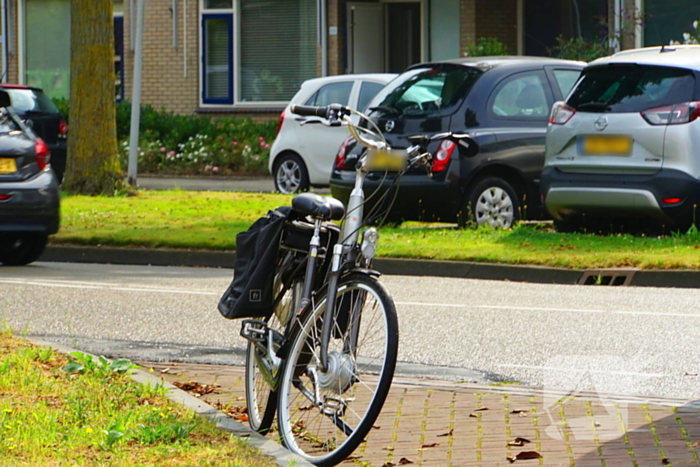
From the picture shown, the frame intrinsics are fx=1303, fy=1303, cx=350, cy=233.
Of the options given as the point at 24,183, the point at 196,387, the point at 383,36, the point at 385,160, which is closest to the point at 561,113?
the point at 24,183

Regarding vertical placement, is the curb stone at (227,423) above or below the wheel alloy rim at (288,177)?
below

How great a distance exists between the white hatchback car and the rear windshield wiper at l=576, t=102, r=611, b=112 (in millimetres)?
6100

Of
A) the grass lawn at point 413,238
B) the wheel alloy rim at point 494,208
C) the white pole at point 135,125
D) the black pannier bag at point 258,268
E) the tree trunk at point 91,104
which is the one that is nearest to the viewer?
the black pannier bag at point 258,268

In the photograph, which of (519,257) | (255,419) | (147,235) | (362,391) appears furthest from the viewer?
(147,235)

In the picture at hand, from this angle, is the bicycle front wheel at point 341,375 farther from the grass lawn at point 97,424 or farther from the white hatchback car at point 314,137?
the white hatchback car at point 314,137

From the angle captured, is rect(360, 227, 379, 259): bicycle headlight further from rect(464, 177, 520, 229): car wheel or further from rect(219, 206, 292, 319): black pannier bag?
rect(464, 177, 520, 229): car wheel

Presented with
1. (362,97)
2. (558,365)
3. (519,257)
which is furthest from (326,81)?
(558,365)

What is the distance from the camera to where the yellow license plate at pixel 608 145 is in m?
11.4

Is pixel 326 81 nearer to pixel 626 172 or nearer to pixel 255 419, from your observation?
pixel 626 172

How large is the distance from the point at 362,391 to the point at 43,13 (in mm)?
→ 25922

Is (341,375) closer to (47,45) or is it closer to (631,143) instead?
(631,143)

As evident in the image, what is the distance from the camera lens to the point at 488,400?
5.90 meters

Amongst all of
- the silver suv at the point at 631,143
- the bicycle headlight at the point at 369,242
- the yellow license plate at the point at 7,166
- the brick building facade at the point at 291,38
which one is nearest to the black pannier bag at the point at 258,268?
the bicycle headlight at the point at 369,242

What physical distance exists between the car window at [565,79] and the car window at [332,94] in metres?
4.70
